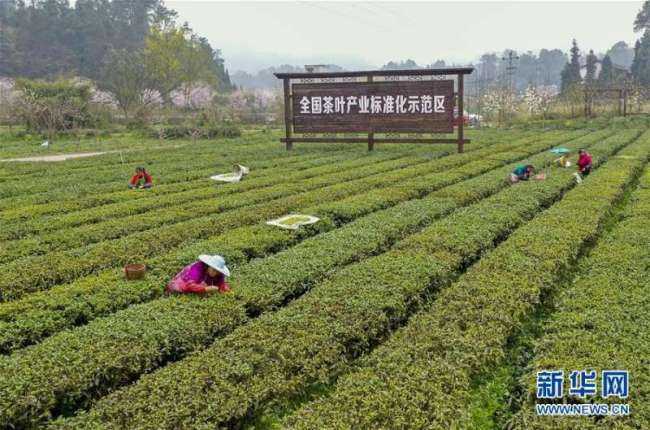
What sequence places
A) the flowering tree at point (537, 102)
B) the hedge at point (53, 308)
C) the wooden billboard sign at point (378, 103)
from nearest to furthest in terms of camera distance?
the hedge at point (53, 308), the wooden billboard sign at point (378, 103), the flowering tree at point (537, 102)

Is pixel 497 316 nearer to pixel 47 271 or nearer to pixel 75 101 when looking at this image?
pixel 47 271

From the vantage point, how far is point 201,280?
723cm

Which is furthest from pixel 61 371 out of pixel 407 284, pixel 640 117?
pixel 640 117

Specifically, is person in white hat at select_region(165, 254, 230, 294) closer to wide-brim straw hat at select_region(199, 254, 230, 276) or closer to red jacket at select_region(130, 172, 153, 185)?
wide-brim straw hat at select_region(199, 254, 230, 276)

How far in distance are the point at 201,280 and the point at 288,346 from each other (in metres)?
2.08

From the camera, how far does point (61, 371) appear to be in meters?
5.16

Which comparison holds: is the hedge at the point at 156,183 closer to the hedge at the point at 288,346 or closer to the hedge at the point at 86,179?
the hedge at the point at 86,179

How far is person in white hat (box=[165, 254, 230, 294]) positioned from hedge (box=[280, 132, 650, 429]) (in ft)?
7.89

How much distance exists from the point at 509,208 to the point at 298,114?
16.4 metres

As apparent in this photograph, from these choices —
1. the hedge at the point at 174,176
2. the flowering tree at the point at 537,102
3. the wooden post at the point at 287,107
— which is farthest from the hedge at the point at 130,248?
the flowering tree at the point at 537,102

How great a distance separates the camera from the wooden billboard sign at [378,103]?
79.9 ft

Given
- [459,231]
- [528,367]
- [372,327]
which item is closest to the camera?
[528,367]

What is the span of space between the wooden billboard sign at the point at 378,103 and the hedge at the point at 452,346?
15.5 m

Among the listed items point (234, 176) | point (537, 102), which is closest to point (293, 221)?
point (234, 176)
